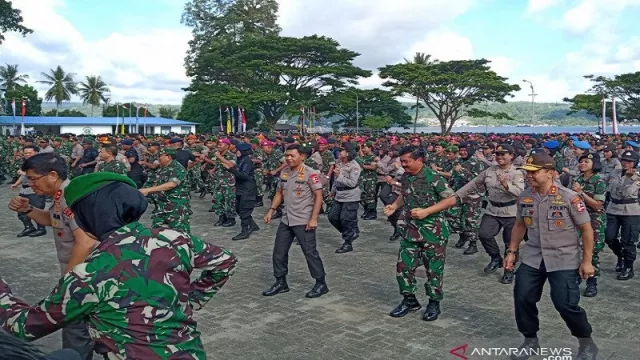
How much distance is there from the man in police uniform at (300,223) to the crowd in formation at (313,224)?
0.01 metres

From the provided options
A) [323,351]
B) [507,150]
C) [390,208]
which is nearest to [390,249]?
[507,150]

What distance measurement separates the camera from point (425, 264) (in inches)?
227

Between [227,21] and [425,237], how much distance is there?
152 ft

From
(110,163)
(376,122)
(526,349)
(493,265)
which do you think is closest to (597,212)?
(493,265)

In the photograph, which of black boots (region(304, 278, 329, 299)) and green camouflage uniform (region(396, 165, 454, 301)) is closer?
green camouflage uniform (region(396, 165, 454, 301))

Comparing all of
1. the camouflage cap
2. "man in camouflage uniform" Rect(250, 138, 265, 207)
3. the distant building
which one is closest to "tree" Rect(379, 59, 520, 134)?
the distant building

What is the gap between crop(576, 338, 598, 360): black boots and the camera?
4.59 m

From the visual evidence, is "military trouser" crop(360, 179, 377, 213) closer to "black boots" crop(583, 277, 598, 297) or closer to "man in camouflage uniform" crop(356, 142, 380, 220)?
"man in camouflage uniform" crop(356, 142, 380, 220)

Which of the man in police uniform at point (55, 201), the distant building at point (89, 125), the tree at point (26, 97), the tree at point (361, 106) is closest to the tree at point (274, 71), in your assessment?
the tree at point (361, 106)

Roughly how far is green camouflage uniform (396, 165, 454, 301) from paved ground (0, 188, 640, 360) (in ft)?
1.32

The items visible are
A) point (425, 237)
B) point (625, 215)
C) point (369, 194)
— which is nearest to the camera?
point (425, 237)

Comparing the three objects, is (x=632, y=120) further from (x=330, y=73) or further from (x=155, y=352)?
(x=155, y=352)

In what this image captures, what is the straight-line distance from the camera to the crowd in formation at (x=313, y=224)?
7.11 ft

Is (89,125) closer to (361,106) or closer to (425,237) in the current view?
(361,106)
